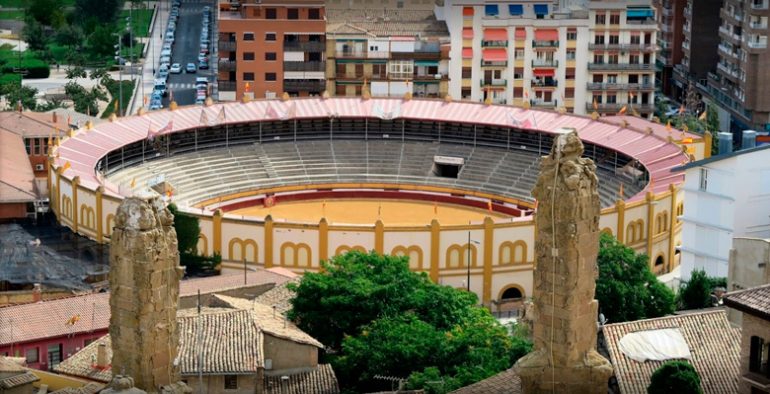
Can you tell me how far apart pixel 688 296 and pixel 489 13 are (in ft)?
229

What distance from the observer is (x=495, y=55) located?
163 meters

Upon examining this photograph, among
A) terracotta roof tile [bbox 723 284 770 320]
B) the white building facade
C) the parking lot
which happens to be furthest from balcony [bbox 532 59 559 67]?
terracotta roof tile [bbox 723 284 770 320]

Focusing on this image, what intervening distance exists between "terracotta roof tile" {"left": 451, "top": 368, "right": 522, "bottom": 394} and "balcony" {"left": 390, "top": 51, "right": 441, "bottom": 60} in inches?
3630

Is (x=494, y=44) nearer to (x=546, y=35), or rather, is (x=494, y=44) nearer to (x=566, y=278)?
(x=546, y=35)

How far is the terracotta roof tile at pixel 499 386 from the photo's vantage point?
62.8 m

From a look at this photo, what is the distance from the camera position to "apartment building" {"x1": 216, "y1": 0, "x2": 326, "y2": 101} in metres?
159

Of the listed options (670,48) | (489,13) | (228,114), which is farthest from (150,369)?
(670,48)

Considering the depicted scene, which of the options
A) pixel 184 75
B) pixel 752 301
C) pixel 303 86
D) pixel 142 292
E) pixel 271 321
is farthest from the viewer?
pixel 184 75

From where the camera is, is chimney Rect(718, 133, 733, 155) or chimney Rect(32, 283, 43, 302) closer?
chimney Rect(32, 283, 43, 302)

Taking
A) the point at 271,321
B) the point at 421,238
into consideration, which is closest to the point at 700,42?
the point at 421,238

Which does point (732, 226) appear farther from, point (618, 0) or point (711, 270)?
point (618, 0)

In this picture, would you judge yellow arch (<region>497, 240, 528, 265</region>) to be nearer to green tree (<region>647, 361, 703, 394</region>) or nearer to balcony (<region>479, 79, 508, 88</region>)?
green tree (<region>647, 361, 703, 394</region>)

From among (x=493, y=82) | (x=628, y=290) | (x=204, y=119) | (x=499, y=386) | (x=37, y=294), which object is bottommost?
(x=37, y=294)

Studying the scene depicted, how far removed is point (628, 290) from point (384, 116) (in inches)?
1903
